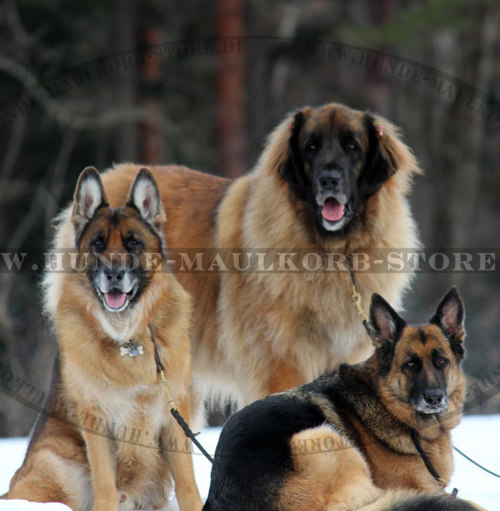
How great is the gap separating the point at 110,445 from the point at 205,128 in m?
14.7

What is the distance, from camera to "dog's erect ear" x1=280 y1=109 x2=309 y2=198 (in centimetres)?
565

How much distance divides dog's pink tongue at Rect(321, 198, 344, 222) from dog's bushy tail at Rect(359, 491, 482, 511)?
6.82ft

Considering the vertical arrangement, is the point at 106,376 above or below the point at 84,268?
below

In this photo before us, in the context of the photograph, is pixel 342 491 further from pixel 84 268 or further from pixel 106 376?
pixel 84 268

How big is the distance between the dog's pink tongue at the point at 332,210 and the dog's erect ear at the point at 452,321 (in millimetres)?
1143

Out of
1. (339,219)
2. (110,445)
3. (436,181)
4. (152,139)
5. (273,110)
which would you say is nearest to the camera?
(110,445)

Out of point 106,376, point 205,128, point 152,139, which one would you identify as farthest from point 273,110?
point 106,376

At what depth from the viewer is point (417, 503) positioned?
3836 millimetres

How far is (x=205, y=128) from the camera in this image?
18.7 meters

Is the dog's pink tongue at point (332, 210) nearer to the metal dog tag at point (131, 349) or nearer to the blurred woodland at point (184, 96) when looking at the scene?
the metal dog tag at point (131, 349)

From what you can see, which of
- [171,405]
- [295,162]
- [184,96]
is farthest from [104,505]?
[184,96]

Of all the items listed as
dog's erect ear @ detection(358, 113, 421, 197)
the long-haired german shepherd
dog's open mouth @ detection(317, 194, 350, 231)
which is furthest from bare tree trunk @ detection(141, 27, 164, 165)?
the long-haired german shepherd

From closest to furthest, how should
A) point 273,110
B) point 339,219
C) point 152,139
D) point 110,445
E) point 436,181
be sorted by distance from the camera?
1. point 110,445
2. point 339,219
3. point 152,139
4. point 273,110
5. point 436,181

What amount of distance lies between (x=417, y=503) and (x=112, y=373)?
1.87 meters
